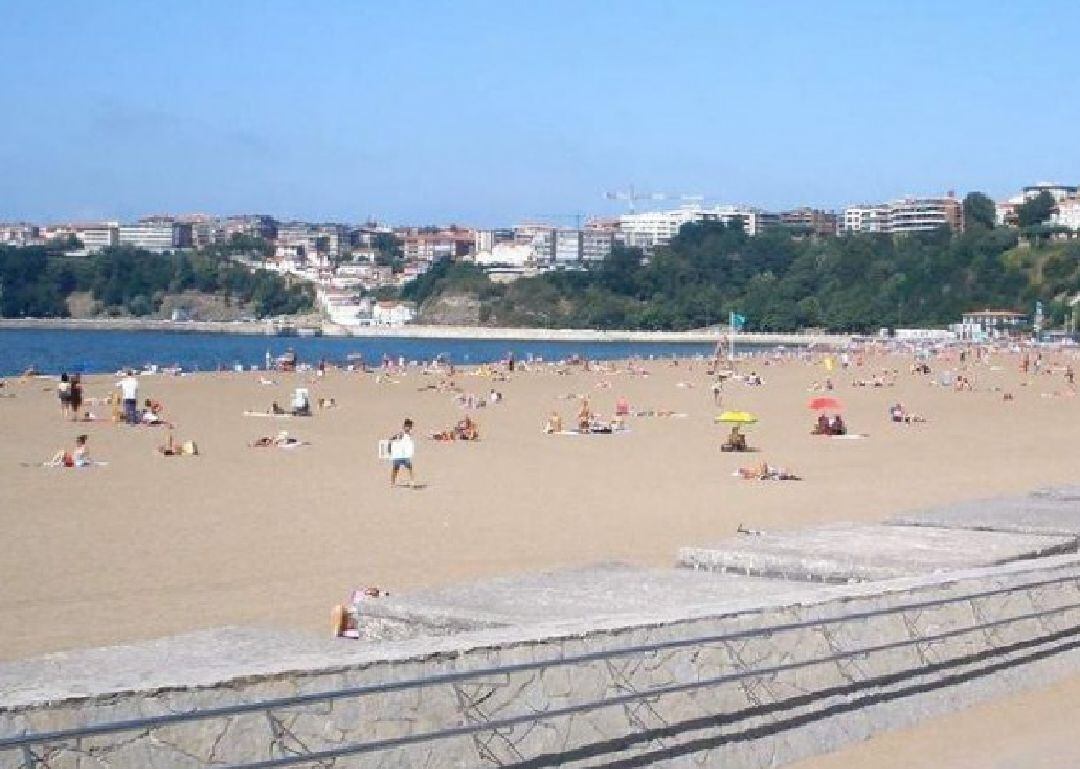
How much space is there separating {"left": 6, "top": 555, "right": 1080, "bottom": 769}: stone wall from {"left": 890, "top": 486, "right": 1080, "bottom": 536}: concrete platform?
1459mm

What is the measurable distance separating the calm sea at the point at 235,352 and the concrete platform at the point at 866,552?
156 ft

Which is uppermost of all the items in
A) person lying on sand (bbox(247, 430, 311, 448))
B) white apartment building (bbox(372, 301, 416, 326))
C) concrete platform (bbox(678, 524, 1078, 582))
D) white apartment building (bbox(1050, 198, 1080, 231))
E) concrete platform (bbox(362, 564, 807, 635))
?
white apartment building (bbox(1050, 198, 1080, 231))

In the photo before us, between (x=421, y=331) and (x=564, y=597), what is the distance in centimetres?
15623

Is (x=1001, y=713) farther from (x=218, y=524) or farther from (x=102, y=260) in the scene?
(x=102, y=260)

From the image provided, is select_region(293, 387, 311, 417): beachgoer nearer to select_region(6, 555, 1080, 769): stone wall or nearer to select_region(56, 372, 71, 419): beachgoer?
select_region(56, 372, 71, 419): beachgoer

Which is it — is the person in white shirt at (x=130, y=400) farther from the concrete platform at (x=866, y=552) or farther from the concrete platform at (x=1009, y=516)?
the concrete platform at (x=866, y=552)

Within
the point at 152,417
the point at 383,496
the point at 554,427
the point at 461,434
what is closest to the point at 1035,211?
the point at 554,427

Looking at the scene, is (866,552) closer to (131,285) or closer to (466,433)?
(466,433)

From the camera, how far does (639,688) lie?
5.45m

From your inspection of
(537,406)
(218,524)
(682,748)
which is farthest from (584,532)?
(537,406)

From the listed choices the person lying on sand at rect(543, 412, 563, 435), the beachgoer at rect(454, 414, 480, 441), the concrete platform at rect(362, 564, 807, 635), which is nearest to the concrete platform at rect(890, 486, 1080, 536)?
the concrete platform at rect(362, 564, 807, 635)

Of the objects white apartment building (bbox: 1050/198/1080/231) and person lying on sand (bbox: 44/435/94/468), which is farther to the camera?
white apartment building (bbox: 1050/198/1080/231)

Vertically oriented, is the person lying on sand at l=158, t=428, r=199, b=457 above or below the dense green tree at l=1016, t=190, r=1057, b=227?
below

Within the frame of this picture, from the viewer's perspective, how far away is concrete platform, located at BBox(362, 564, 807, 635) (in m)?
6.08
